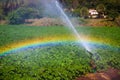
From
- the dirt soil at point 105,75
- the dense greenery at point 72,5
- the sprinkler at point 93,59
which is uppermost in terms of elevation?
the dense greenery at point 72,5

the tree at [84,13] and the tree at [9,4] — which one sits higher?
the tree at [9,4]

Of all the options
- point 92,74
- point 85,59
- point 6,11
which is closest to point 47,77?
point 92,74

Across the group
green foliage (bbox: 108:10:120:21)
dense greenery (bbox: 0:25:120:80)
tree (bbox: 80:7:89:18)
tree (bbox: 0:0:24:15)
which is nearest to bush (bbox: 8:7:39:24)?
tree (bbox: 80:7:89:18)

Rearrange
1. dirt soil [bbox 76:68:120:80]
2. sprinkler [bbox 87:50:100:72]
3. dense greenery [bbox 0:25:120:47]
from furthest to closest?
1. dense greenery [bbox 0:25:120:47]
2. sprinkler [bbox 87:50:100:72]
3. dirt soil [bbox 76:68:120:80]

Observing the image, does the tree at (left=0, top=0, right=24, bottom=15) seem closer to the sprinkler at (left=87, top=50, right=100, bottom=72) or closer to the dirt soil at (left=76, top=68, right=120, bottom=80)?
the sprinkler at (left=87, top=50, right=100, bottom=72)

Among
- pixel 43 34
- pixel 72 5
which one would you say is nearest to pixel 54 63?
pixel 43 34

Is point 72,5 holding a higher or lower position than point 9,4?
lower

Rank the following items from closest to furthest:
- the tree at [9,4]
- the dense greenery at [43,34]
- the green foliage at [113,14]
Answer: the dense greenery at [43,34]
the green foliage at [113,14]
the tree at [9,4]

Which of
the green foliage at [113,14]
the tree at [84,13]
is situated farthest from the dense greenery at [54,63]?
the tree at [84,13]

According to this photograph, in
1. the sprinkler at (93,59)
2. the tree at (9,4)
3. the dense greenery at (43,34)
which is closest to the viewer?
the sprinkler at (93,59)

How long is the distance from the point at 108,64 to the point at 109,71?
92 centimetres

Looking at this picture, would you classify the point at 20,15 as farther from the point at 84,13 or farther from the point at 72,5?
the point at 72,5

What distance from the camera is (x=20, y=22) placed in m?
36.6

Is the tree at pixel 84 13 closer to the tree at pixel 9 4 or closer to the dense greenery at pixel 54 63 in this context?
the tree at pixel 9 4
